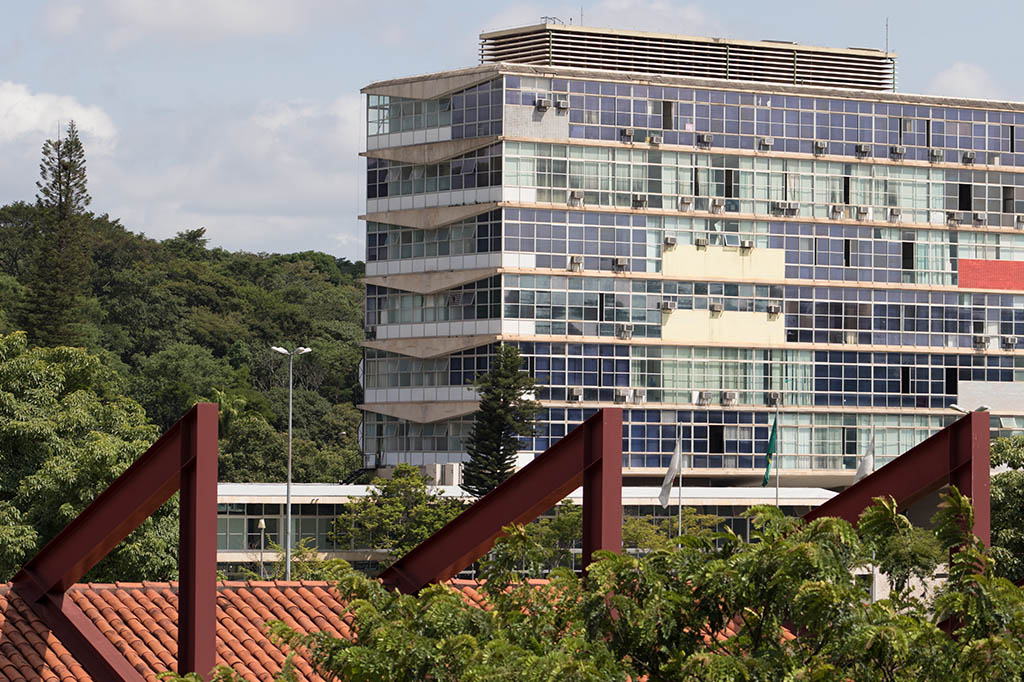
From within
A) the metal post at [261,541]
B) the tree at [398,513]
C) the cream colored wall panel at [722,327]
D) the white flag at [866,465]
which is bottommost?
the metal post at [261,541]

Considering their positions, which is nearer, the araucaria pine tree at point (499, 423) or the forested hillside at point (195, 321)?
the araucaria pine tree at point (499, 423)

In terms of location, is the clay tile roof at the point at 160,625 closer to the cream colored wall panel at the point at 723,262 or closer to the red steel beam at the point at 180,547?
the red steel beam at the point at 180,547

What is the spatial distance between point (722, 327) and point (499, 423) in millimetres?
12892

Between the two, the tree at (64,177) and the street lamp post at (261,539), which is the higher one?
the tree at (64,177)

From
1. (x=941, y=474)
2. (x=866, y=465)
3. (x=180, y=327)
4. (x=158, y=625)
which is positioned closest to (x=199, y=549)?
(x=158, y=625)

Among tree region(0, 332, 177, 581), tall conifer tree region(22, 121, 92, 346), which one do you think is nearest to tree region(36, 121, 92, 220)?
tall conifer tree region(22, 121, 92, 346)

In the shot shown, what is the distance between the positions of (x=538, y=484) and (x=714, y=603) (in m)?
4.52

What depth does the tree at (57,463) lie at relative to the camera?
3344cm

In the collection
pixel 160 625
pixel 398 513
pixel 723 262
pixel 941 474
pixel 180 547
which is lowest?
pixel 398 513

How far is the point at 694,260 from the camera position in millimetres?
72625

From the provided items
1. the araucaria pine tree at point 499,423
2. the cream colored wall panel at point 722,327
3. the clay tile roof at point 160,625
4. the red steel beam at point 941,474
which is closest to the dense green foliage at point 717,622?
the red steel beam at point 941,474

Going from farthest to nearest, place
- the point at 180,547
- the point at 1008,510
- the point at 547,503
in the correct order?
the point at 1008,510
the point at 547,503
the point at 180,547

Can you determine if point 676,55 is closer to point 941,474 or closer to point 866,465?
point 866,465

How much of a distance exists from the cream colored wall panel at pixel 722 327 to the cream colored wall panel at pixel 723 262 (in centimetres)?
168
